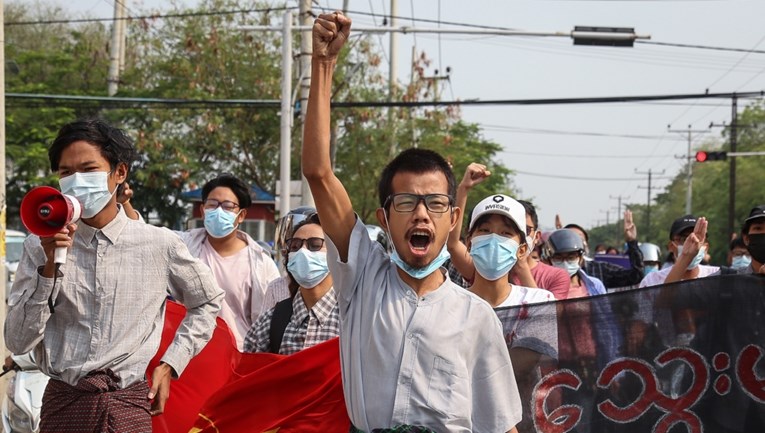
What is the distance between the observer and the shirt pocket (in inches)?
137

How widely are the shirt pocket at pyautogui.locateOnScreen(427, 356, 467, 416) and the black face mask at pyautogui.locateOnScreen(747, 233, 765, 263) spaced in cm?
307

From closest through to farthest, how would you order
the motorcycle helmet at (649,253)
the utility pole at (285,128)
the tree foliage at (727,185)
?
1. the motorcycle helmet at (649,253)
2. the utility pole at (285,128)
3. the tree foliage at (727,185)

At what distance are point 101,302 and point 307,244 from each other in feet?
6.54

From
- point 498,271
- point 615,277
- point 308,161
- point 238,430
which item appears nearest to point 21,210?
point 308,161

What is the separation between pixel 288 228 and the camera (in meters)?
6.39

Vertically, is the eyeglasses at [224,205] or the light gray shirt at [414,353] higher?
the eyeglasses at [224,205]

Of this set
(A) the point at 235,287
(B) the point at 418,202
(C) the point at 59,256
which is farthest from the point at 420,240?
(A) the point at 235,287

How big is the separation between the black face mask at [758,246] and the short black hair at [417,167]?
2.85 meters

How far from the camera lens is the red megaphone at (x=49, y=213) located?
152 inches

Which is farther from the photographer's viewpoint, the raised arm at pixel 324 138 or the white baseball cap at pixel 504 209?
the white baseball cap at pixel 504 209

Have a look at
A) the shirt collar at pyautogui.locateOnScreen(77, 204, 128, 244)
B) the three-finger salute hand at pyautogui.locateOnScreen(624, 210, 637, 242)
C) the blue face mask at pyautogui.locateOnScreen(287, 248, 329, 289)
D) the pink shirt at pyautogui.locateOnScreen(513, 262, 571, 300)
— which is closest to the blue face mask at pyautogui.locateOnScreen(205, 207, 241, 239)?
the blue face mask at pyautogui.locateOnScreen(287, 248, 329, 289)

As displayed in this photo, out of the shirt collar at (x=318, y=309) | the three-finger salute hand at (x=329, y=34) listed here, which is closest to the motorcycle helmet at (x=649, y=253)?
the shirt collar at (x=318, y=309)

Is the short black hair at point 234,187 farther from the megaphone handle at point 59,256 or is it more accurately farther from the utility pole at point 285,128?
the utility pole at point 285,128

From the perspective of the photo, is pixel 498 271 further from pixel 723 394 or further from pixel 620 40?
pixel 620 40
